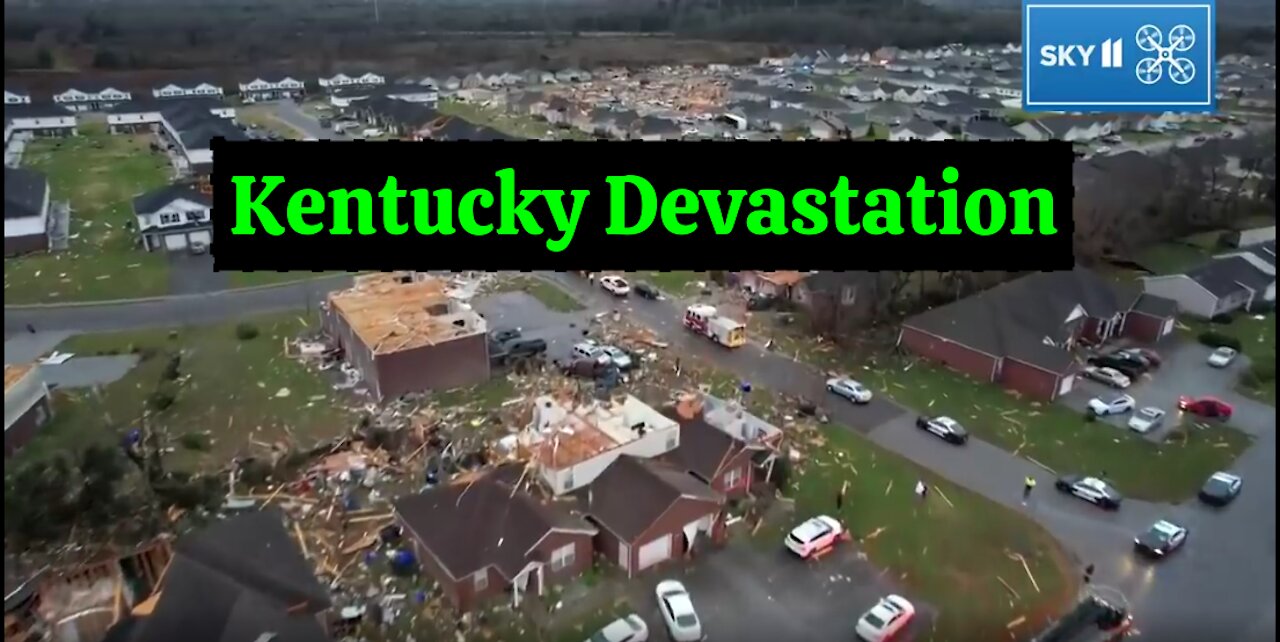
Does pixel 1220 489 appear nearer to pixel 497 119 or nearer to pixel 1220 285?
pixel 1220 285

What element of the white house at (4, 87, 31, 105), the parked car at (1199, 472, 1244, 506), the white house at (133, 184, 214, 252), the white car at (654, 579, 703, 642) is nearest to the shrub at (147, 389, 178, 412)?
the white house at (133, 184, 214, 252)

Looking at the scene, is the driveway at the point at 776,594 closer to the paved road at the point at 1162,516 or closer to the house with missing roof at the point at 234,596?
the paved road at the point at 1162,516

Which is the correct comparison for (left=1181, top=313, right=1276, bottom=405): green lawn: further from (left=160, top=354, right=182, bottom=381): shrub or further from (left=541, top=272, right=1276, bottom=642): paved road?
(left=160, top=354, right=182, bottom=381): shrub

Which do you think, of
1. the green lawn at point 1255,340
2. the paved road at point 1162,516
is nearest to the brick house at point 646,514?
the paved road at point 1162,516

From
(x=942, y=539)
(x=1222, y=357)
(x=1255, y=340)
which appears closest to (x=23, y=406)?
(x=942, y=539)

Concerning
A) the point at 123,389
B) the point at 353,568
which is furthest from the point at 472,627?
the point at 123,389
